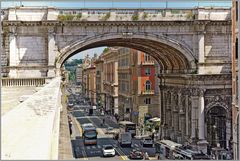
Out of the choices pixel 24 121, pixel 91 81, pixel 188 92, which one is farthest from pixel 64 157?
pixel 91 81

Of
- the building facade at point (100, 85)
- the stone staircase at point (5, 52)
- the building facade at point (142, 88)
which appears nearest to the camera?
the stone staircase at point (5, 52)

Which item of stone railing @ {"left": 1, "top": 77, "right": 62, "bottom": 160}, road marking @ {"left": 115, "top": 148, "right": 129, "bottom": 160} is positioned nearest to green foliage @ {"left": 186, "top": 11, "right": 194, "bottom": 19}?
road marking @ {"left": 115, "top": 148, "right": 129, "bottom": 160}

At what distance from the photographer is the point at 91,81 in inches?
4503

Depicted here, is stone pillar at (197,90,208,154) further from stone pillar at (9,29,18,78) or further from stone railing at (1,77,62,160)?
stone railing at (1,77,62,160)

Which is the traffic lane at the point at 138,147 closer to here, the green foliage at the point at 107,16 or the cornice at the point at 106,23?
the cornice at the point at 106,23

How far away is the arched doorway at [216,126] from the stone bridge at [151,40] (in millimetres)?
73

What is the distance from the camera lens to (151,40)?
30.9 metres

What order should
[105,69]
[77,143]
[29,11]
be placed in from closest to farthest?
[29,11] < [77,143] < [105,69]

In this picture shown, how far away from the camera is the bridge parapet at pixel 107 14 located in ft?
97.9

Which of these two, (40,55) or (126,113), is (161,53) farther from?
(126,113)

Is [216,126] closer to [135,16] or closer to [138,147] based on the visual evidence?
[138,147]

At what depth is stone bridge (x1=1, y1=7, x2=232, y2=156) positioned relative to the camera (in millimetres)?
29953

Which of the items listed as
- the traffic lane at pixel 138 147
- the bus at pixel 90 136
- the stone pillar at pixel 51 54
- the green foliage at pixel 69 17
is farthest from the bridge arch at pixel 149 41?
the bus at pixel 90 136

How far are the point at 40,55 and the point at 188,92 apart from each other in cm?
1021
